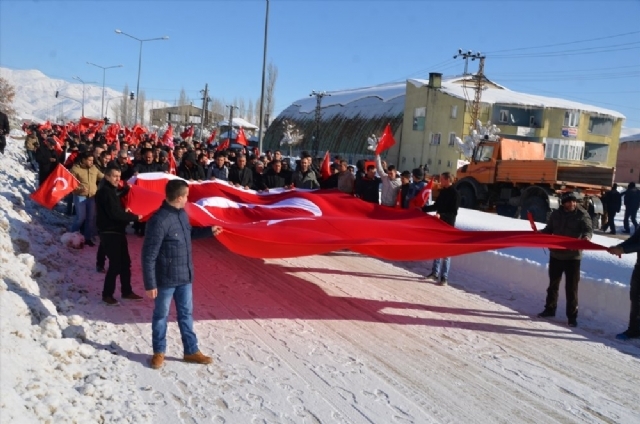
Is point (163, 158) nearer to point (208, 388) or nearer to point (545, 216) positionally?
point (208, 388)

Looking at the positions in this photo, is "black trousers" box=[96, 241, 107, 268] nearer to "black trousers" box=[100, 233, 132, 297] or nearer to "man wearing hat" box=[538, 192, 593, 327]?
"black trousers" box=[100, 233, 132, 297]

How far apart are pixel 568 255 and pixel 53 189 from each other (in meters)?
7.64

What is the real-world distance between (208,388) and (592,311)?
18.8 feet

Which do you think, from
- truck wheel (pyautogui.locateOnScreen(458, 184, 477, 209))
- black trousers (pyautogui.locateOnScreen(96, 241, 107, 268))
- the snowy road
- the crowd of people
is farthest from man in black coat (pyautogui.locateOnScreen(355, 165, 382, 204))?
truck wheel (pyautogui.locateOnScreen(458, 184, 477, 209))

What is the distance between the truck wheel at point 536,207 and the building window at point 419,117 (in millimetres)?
29666

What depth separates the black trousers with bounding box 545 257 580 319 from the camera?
740 cm

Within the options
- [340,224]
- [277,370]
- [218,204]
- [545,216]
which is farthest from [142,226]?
[545,216]

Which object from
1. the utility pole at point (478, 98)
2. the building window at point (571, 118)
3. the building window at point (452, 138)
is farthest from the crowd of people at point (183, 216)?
the building window at point (571, 118)

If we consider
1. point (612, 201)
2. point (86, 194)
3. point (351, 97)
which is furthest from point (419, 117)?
point (86, 194)

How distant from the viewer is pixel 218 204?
30.1 ft

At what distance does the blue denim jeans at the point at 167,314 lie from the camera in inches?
204

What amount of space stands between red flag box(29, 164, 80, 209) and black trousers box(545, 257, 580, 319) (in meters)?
7.37

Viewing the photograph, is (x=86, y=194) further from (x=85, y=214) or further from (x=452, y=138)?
(x=452, y=138)

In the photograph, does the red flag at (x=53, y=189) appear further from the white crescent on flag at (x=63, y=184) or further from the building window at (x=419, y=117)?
the building window at (x=419, y=117)
